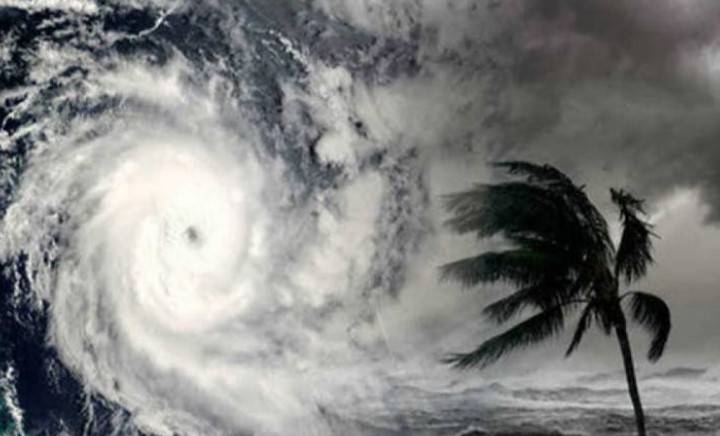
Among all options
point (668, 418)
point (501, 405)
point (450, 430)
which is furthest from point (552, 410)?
point (450, 430)

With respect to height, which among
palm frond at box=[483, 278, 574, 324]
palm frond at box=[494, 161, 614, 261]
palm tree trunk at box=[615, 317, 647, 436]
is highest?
palm frond at box=[494, 161, 614, 261]

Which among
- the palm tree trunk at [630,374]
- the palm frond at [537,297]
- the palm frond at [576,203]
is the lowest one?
the palm tree trunk at [630,374]

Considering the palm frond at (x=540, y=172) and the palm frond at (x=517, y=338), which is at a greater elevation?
the palm frond at (x=540, y=172)

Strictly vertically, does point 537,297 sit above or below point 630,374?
above
